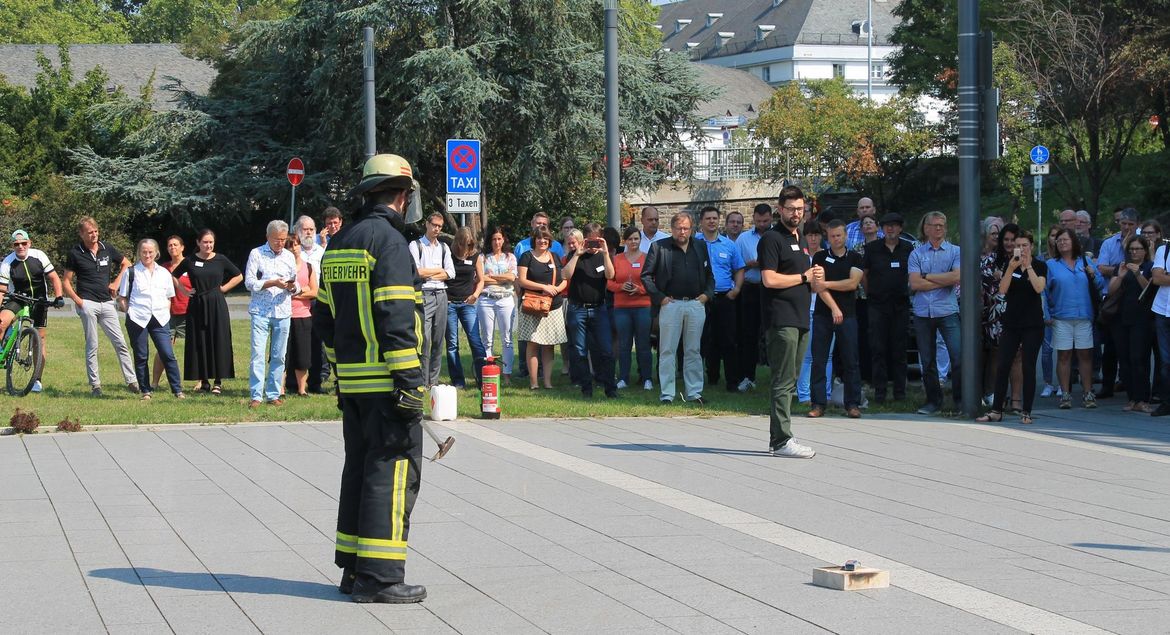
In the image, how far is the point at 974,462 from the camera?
1041 cm

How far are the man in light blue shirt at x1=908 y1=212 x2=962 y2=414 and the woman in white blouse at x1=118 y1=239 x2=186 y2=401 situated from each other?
783 cm

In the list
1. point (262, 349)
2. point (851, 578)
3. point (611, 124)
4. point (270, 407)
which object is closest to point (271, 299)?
point (262, 349)

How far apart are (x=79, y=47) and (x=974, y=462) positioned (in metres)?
64.7

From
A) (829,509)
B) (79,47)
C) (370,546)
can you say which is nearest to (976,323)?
(829,509)

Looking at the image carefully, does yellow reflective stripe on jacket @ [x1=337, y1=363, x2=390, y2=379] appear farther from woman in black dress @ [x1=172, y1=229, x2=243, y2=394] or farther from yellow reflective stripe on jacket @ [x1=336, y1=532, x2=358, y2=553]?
woman in black dress @ [x1=172, y1=229, x2=243, y2=394]

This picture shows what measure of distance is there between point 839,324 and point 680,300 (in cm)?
177

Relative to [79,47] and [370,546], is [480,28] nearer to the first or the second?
[370,546]

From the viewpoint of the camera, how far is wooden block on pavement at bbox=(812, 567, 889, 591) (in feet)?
20.9

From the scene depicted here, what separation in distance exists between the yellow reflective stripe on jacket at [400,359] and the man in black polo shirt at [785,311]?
486 cm

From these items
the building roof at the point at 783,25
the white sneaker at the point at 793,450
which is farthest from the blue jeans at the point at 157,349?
the building roof at the point at 783,25

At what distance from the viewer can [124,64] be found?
65188 millimetres

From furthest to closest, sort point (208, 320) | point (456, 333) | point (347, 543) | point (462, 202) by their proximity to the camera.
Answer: point (462, 202) < point (456, 333) < point (208, 320) < point (347, 543)

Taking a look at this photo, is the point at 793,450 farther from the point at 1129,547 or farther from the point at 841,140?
the point at 841,140

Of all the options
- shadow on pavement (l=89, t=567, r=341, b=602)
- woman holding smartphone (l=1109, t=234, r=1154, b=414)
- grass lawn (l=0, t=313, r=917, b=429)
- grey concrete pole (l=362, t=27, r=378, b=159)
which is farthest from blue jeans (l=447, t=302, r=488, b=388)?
shadow on pavement (l=89, t=567, r=341, b=602)
